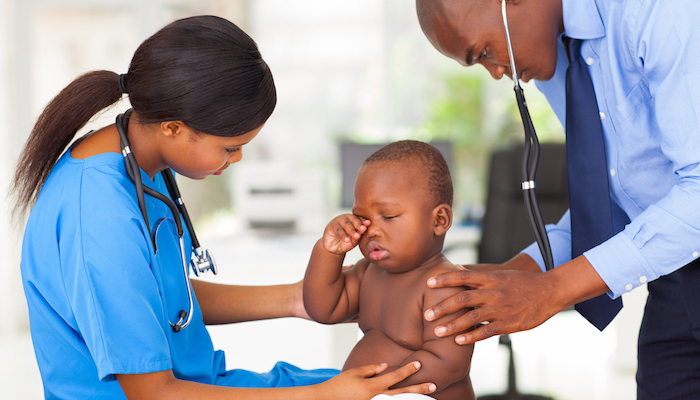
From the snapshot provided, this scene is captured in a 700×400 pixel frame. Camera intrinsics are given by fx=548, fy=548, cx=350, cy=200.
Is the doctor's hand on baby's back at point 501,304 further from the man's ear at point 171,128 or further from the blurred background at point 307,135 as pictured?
the blurred background at point 307,135

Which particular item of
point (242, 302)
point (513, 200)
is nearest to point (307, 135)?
point (513, 200)

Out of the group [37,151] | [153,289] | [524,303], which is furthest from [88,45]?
[524,303]

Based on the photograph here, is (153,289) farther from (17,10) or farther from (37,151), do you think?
(17,10)

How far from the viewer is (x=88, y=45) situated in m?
3.82

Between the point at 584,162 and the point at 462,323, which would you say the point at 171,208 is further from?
the point at 584,162

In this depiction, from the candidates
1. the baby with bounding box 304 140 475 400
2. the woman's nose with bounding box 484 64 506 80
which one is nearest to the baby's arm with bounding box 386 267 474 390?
the baby with bounding box 304 140 475 400

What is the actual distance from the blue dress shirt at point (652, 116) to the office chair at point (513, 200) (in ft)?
4.45

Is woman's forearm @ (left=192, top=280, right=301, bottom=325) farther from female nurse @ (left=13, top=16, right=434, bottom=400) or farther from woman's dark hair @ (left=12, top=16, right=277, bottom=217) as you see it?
woman's dark hair @ (left=12, top=16, right=277, bottom=217)

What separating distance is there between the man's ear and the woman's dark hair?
0.02m

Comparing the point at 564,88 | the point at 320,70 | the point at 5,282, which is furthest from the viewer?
the point at 320,70

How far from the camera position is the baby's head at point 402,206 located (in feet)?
3.61

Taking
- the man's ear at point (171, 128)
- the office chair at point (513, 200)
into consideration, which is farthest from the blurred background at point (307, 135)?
the man's ear at point (171, 128)

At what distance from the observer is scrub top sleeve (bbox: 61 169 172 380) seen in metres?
0.82

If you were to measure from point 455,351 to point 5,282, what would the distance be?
325cm
